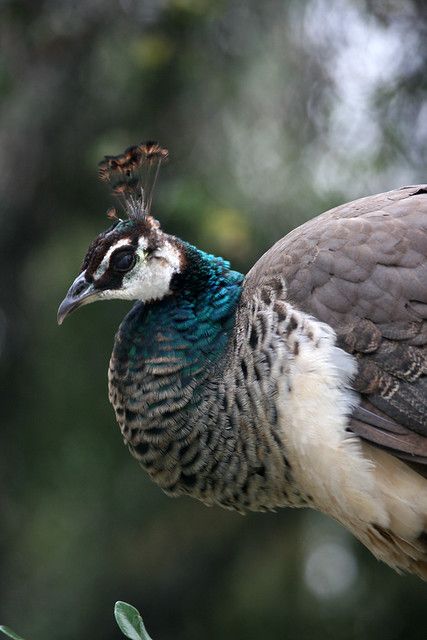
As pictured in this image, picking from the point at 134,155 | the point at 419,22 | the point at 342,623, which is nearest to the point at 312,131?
the point at 419,22

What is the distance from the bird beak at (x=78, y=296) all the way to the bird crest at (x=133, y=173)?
0.24m

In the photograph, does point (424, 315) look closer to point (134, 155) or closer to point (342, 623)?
point (134, 155)

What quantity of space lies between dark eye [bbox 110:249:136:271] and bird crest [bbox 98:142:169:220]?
0.12 metres

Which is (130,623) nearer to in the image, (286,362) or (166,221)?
(286,362)

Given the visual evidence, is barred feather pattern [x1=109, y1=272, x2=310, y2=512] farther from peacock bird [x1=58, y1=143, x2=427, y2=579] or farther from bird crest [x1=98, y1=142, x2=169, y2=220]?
bird crest [x1=98, y1=142, x2=169, y2=220]

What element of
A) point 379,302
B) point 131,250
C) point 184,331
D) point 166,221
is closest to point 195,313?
point 184,331

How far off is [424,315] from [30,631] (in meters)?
2.90

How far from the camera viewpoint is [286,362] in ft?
8.45

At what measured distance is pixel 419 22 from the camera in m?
3.75

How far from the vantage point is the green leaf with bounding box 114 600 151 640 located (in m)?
1.37

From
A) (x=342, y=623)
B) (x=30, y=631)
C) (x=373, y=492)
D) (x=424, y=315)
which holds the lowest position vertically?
(x=30, y=631)

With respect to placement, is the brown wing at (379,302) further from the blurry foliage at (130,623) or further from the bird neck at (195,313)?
the blurry foliage at (130,623)

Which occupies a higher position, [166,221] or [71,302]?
[166,221]

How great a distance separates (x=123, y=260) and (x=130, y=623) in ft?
4.95
